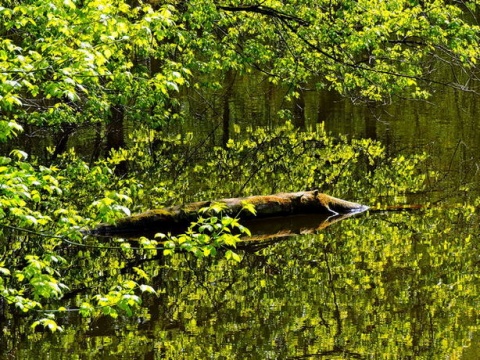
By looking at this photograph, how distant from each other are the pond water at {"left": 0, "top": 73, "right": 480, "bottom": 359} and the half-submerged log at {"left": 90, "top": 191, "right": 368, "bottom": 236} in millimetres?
894

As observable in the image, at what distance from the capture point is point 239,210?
16109 millimetres

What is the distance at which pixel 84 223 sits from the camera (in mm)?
8555

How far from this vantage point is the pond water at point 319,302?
31.0 ft

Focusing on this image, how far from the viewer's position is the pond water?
372 inches

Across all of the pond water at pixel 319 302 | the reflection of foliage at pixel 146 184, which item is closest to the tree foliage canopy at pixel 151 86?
the reflection of foliage at pixel 146 184

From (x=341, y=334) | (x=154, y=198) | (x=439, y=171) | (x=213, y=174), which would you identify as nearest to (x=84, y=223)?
(x=341, y=334)

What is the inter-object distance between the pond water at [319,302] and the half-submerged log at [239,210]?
0.89 metres

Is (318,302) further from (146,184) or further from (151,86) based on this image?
(146,184)

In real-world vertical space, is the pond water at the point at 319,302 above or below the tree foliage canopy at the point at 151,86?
below

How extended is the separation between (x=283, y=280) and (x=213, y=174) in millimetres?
9262

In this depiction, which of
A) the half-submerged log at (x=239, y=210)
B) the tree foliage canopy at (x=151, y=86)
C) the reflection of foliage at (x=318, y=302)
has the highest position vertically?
the tree foliage canopy at (x=151, y=86)

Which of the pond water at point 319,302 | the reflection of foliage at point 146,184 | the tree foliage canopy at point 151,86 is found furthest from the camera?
the pond water at point 319,302

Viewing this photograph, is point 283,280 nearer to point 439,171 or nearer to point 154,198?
point 154,198

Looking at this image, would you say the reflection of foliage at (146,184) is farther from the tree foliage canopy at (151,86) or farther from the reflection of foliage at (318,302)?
the reflection of foliage at (318,302)
